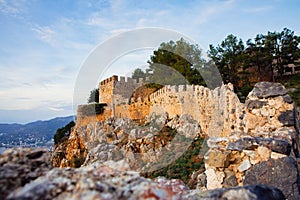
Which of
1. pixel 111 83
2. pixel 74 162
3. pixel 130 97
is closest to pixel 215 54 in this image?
pixel 130 97

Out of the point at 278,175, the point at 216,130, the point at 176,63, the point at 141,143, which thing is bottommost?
the point at 141,143

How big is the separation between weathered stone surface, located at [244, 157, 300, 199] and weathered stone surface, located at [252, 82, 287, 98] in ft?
6.97

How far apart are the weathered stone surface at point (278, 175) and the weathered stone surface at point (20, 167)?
2.06 metres

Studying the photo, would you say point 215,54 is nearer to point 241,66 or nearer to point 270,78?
point 241,66

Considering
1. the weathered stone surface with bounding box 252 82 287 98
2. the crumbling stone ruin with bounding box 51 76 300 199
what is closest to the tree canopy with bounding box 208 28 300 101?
the crumbling stone ruin with bounding box 51 76 300 199

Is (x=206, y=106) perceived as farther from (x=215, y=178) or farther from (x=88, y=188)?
(x=88, y=188)

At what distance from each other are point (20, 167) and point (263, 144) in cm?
247

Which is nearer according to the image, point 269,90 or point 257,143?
point 257,143

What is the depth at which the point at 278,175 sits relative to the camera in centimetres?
237

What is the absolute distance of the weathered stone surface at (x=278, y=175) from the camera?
7.57 feet

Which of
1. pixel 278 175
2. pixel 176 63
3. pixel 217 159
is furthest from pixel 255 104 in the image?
pixel 176 63

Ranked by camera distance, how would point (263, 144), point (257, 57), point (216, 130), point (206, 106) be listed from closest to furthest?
point (263, 144) → point (216, 130) → point (206, 106) → point (257, 57)

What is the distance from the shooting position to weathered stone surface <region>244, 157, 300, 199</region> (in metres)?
2.31

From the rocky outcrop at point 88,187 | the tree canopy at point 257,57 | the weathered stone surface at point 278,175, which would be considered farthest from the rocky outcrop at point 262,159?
the tree canopy at point 257,57
